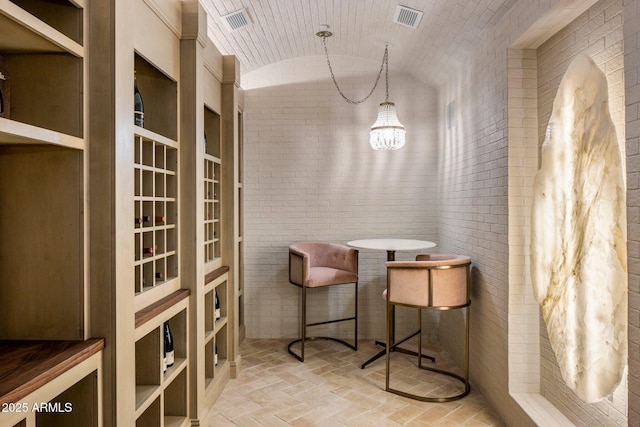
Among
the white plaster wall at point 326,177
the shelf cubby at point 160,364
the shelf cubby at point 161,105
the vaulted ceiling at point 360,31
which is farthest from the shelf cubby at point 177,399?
the vaulted ceiling at point 360,31

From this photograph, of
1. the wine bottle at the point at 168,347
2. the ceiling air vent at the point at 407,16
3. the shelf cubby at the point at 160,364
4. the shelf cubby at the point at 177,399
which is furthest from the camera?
the ceiling air vent at the point at 407,16

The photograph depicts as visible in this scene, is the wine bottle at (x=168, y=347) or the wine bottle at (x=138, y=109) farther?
the wine bottle at (x=168, y=347)

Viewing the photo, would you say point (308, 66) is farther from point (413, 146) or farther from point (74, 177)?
point (74, 177)

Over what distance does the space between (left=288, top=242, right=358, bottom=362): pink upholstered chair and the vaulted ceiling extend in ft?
6.49

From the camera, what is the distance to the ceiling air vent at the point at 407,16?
338cm

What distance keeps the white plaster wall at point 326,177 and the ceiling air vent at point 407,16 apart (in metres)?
1.21

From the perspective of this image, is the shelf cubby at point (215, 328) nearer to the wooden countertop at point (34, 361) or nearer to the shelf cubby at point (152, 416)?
the shelf cubby at point (152, 416)

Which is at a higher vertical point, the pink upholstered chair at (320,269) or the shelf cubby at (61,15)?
the shelf cubby at (61,15)

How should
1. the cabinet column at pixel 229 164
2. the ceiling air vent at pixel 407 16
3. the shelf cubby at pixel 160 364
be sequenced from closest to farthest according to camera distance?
the shelf cubby at pixel 160 364
the ceiling air vent at pixel 407 16
the cabinet column at pixel 229 164

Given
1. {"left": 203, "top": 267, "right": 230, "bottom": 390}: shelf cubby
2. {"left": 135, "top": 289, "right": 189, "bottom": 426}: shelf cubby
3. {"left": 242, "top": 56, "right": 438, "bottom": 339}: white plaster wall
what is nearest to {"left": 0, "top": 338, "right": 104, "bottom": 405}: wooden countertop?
{"left": 135, "top": 289, "right": 189, "bottom": 426}: shelf cubby

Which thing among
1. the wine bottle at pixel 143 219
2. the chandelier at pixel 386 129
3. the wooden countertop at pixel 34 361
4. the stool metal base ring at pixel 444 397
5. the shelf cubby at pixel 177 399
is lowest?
the stool metal base ring at pixel 444 397

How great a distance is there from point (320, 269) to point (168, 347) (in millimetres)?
2034

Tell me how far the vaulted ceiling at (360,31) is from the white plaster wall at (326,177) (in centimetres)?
33

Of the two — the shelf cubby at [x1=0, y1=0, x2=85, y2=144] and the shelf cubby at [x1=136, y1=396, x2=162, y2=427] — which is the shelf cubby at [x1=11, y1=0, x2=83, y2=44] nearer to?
the shelf cubby at [x1=0, y1=0, x2=85, y2=144]
